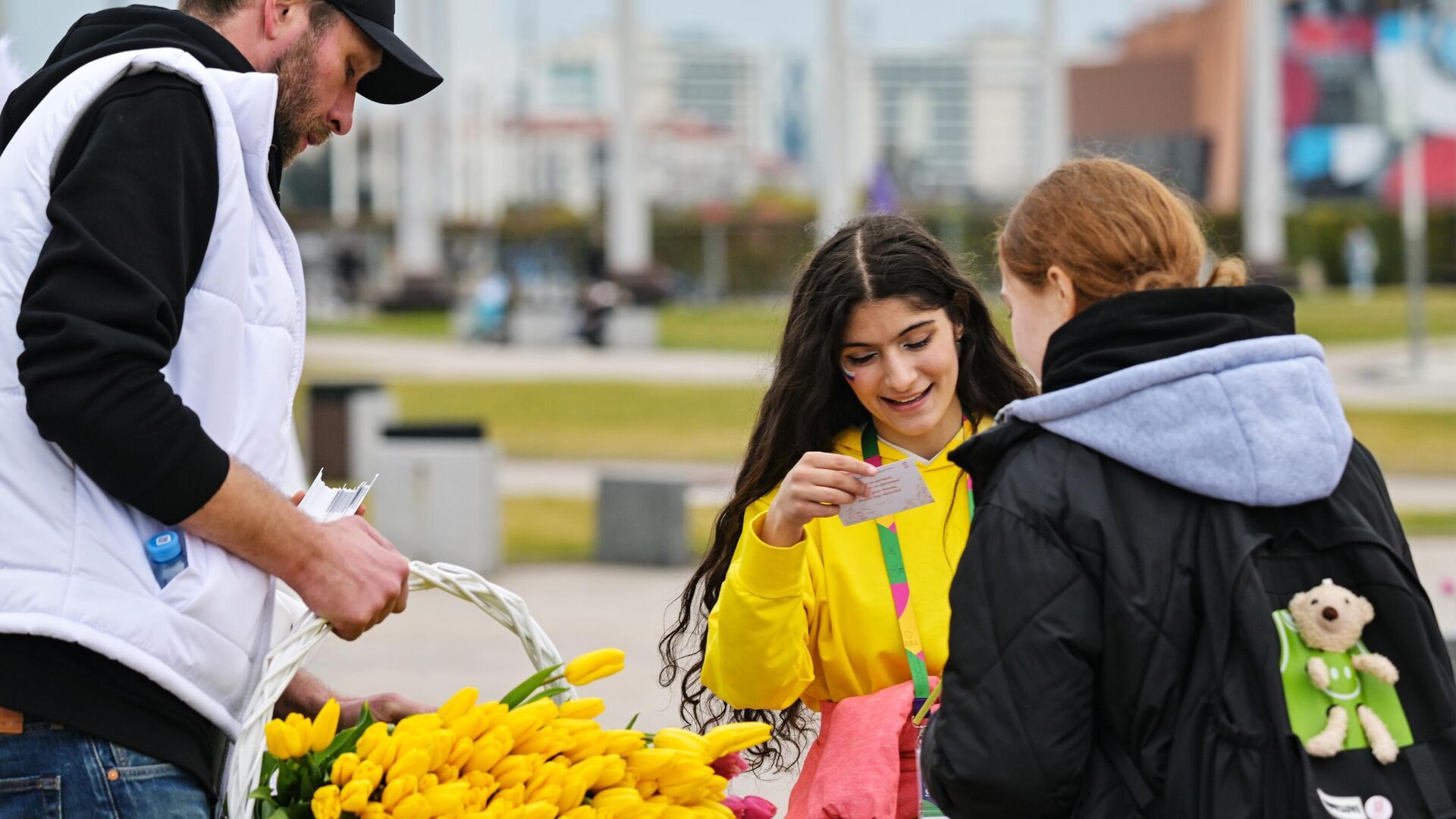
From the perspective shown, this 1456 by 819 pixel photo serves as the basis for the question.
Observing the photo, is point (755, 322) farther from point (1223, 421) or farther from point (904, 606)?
point (1223, 421)

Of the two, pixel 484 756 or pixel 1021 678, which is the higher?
pixel 1021 678

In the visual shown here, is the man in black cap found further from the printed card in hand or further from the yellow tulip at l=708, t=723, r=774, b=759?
the printed card in hand

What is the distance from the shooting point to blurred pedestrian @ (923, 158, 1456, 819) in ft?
6.64

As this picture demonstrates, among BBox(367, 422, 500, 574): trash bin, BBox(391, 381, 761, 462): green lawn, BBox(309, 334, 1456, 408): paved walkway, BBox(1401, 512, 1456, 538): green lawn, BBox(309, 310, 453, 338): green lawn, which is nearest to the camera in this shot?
BBox(367, 422, 500, 574): trash bin

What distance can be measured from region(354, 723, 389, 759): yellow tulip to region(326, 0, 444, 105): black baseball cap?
96 cm

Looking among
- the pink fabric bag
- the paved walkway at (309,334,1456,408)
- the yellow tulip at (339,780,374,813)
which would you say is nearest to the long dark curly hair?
the pink fabric bag

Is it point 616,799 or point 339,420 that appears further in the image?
point 339,420

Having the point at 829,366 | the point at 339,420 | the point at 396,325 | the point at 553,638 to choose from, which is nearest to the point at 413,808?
the point at 829,366

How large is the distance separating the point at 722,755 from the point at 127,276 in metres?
1.09

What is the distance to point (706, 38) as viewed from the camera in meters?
198

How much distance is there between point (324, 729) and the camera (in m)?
2.20

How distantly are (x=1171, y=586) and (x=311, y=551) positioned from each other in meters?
1.10

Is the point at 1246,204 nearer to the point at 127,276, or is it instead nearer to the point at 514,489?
the point at 514,489

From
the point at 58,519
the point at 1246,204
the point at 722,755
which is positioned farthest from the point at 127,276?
the point at 1246,204
